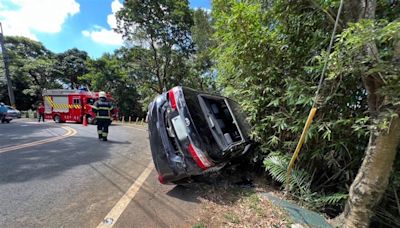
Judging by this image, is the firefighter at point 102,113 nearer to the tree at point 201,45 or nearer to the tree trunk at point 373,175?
the tree trunk at point 373,175

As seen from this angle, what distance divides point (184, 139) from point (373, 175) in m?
2.42

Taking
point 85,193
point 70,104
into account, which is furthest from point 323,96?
point 70,104

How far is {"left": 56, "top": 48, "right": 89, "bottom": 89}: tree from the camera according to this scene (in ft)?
119

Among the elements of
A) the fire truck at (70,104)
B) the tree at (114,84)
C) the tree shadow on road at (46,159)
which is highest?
the tree at (114,84)

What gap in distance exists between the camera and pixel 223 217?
308cm

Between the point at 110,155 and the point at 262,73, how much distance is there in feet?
14.4

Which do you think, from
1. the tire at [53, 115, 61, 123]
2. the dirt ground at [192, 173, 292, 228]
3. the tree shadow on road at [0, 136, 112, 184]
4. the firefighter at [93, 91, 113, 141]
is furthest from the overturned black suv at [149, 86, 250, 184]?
the tire at [53, 115, 61, 123]

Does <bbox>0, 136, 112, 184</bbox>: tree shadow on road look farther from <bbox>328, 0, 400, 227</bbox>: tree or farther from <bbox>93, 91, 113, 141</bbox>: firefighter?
<bbox>328, 0, 400, 227</bbox>: tree

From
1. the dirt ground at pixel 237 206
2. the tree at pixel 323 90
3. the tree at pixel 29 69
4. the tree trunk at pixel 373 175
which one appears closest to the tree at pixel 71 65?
the tree at pixel 29 69

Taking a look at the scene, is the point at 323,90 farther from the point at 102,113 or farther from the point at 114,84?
the point at 114,84

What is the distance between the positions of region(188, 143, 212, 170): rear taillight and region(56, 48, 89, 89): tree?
38.5m

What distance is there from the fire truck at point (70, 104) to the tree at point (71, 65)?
18.2 metres

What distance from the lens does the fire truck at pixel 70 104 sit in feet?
62.0

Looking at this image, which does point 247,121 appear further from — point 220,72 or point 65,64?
point 65,64
